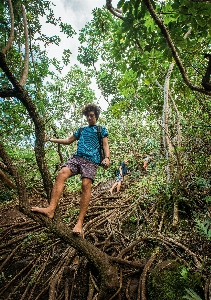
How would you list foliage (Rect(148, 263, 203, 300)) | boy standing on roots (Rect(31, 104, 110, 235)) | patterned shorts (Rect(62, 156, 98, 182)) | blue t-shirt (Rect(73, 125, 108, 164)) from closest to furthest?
1. foliage (Rect(148, 263, 203, 300))
2. boy standing on roots (Rect(31, 104, 110, 235))
3. patterned shorts (Rect(62, 156, 98, 182))
4. blue t-shirt (Rect(73, 125, 108, 164))

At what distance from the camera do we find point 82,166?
2883mm

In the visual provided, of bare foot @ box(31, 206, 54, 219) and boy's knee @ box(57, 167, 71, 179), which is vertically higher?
boy's knee @ box(57, 167, 71, 179)

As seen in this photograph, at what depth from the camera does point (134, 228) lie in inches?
160

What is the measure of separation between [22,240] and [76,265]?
135 centimetres

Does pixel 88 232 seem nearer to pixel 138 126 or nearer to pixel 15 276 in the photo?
pixel 15 276

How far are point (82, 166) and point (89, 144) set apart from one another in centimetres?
40

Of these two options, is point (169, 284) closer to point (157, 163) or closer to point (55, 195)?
point (55, 195)

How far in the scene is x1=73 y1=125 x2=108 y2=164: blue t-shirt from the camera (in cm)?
299

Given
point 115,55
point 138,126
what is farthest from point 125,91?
point 138,126

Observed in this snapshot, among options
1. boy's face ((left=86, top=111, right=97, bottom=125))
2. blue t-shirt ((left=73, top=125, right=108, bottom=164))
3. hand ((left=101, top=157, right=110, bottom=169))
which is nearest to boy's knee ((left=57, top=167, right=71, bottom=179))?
blue t-shirt ((left=73, top=125, right=108, bottom=164))

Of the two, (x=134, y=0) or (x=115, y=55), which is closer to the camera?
(x=134, y=0)

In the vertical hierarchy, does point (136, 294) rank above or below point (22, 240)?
below

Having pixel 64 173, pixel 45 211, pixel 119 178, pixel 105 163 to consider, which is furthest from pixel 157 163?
pixel 119 178

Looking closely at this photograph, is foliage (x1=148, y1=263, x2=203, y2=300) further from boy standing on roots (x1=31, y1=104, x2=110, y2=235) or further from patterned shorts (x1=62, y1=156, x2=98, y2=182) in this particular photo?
patterned shorts (x1=62, y1=156, x2=98, y2=182)
